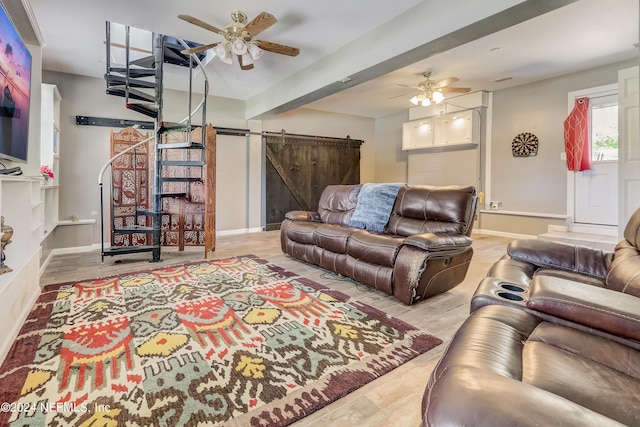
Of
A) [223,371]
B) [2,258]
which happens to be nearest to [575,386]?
[223,371]

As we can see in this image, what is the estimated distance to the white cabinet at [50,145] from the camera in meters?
3.94

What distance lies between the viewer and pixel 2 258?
2.03 m

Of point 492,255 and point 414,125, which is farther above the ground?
point 414,125

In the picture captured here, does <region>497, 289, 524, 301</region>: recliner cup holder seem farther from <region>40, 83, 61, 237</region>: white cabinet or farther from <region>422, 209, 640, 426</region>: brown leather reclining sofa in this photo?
<region>40, 83, 61, 237</region>: white cabinet

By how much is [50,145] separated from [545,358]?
5486 millimetres

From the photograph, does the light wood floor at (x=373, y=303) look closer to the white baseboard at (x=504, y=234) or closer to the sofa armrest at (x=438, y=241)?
the white baseboard at (x=504, y=234)

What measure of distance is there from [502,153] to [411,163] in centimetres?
202

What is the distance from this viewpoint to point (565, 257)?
6.36 feet

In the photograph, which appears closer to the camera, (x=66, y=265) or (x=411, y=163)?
(x=66, y=265)

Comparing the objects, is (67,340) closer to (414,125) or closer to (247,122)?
(247,122)

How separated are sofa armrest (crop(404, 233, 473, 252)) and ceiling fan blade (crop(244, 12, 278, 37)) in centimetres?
239

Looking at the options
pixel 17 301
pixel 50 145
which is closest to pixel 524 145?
pixel 17 301

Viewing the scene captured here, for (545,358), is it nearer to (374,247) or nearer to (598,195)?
(374,247)

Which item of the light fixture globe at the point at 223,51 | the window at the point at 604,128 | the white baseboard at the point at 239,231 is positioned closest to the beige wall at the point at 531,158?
the window at the point at 604,128
